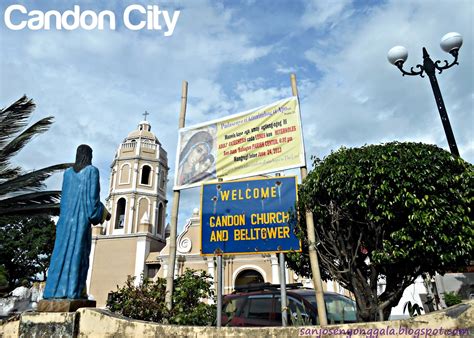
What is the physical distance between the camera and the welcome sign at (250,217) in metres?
5.91

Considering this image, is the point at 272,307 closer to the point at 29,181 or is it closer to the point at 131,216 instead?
the point at 29,181

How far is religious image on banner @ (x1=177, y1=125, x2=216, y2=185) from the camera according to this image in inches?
275

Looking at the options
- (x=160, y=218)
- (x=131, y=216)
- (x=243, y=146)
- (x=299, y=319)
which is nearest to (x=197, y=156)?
(x=243, y=146)

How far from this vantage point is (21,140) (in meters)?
9.04

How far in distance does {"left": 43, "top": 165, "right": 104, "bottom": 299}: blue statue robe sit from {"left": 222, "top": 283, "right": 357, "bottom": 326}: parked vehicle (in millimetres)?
2764

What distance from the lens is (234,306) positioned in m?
6.42

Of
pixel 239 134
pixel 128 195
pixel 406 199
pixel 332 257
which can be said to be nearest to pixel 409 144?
pixel 406 199

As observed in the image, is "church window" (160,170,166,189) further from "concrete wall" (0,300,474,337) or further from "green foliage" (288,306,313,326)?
"concrete wall" (0,300,474,337)

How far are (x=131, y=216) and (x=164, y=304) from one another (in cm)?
2177

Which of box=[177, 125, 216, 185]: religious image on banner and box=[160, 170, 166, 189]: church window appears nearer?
box=[177, 125, 216, 185]: religious image on banner

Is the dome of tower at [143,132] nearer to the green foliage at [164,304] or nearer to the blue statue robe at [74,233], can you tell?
the green foliage at [164,304]

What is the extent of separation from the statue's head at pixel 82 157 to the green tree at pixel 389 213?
3.61m

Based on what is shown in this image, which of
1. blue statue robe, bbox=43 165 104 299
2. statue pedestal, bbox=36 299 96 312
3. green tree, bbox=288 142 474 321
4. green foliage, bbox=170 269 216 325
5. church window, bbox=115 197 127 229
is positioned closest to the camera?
statue pedestal, bbox=36 299 96 312

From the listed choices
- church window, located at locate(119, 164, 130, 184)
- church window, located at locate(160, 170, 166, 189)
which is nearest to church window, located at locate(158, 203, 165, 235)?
church window, located at locate(160, 170, 166, 189)
